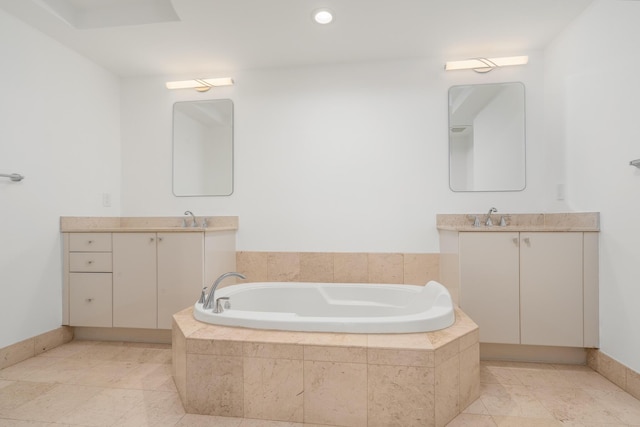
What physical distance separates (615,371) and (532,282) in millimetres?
594

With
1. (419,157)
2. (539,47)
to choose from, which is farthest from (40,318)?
(539,47)

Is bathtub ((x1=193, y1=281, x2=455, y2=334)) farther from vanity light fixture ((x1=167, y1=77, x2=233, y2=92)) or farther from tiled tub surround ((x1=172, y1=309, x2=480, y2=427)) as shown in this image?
vanity light fixture ((x1=167, y1=77, x2=233, y2=92))

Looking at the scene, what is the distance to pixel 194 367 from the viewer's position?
59.5 inches

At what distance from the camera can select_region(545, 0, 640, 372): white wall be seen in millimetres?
1701

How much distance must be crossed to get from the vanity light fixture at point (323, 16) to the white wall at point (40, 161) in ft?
6.36

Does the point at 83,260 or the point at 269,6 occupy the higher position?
the point at 269,6

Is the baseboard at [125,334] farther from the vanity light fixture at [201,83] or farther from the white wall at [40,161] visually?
the vanity light fixture at [201,83]

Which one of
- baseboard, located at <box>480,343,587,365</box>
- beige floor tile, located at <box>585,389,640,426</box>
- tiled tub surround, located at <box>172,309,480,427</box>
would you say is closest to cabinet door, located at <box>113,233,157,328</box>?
tiled tub surround, located at <box>172,309,480,427</box>

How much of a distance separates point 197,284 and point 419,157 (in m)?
1.95

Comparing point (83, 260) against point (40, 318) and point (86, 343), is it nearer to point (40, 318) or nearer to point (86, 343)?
point (40, 318)

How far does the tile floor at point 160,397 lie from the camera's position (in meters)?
1.49

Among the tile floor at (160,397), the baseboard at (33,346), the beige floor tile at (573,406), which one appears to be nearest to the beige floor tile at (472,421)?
the tile floor at (160,397)

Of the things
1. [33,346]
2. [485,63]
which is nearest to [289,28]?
[485,63]

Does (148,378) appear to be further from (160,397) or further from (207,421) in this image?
(207,421)
